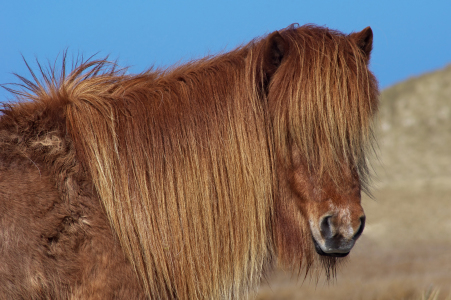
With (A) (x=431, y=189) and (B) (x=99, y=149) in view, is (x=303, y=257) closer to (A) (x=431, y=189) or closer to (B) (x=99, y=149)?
(B) (x=99, y=149)

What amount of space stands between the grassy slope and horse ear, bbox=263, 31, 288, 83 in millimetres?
833

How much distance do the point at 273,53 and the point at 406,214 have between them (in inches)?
762

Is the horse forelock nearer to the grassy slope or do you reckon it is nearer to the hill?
the grassy slope

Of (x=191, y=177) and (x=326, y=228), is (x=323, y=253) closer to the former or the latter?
(x=326, y=228)

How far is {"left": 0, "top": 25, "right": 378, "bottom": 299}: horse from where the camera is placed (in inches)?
92.9

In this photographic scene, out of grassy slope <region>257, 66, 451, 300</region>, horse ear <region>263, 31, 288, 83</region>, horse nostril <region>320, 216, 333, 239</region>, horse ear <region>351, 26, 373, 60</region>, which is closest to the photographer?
horse nostril <region>320, 216, 333, 239</region>

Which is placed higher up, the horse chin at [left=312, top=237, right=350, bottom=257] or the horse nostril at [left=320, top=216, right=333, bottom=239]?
the horse nostril at [left=320, top=216, right=333, bottom=239]

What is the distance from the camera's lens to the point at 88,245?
7.77 ft

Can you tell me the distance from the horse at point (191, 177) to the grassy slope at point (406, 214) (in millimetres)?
666

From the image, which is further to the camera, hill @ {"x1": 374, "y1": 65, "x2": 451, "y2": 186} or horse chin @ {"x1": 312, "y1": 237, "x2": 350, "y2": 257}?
hill @ {"x1": 374, "y1": 65, "x2": 451, "y2": 186}

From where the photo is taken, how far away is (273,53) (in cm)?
272

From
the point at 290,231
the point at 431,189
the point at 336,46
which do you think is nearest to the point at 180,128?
the point at 290,231

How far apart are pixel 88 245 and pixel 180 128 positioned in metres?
0.85

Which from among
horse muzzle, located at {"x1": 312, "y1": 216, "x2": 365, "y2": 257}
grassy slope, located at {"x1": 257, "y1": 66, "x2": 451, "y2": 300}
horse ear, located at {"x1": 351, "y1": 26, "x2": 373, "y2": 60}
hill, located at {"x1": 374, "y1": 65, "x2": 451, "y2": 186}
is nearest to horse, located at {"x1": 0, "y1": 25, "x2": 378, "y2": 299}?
horse muzzle, located at {"x1": 312, "y1": 216, "x2": 365, "y2": 257}
